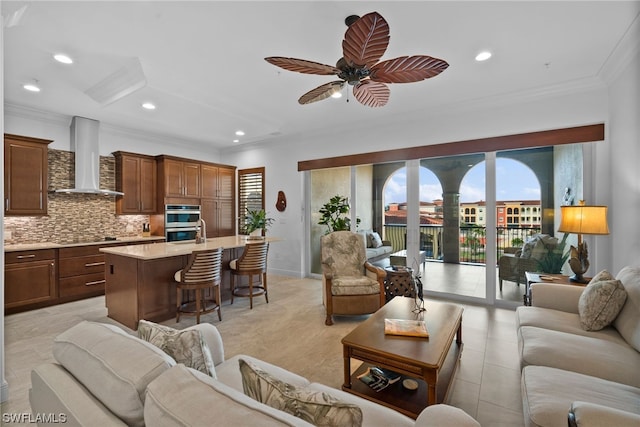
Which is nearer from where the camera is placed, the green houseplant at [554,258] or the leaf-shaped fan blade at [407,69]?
the leaf-shaped fan blade at [407,69]

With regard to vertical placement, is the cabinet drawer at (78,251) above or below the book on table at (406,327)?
above

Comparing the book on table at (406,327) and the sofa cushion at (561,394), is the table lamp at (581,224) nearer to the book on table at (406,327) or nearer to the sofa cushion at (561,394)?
the sofa cushion at (561,394)

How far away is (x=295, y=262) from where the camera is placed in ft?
19.5

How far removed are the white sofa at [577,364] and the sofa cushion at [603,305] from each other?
40 mm

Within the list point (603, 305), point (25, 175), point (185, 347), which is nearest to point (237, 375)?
point (185, 347)

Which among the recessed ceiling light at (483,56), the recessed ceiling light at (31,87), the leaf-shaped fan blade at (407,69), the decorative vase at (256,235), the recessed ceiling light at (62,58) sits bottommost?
the decorative vase at (256,235)

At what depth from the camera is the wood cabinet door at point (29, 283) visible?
12.2ft

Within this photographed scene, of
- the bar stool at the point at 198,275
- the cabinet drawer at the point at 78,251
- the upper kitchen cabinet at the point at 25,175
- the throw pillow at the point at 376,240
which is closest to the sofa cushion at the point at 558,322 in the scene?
the throw pillow at the point at 376,240

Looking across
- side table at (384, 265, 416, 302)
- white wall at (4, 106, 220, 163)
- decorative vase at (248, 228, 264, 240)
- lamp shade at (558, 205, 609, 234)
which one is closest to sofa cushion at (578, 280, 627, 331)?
lamp shade at (558, 205, 609, 234)

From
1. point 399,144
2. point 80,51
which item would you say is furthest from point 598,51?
point 80,51

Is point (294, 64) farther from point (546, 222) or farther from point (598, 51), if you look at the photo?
point (546, 222)

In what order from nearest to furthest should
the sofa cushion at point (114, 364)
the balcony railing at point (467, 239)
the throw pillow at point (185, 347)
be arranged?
1. the sofa cushion at point (114, 364)
2. the throw pillow at point (185, 347)
3. the balcony railing at point (467, 239)

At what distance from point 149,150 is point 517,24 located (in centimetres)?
617

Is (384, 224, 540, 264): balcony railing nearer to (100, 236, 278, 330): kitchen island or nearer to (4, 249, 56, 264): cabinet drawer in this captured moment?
(100, 236, 278, 330): kitchen island
